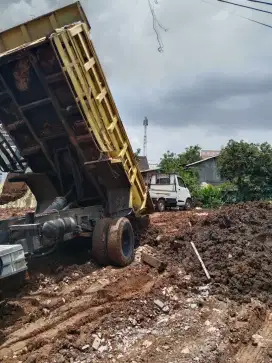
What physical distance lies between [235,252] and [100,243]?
7.69 feet

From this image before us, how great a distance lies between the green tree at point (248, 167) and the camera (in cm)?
2478

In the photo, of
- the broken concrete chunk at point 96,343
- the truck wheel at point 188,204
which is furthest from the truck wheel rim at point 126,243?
the truck wheel at point 188,204

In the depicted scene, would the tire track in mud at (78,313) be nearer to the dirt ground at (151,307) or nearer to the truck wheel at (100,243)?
the dirt ground at (151,307)

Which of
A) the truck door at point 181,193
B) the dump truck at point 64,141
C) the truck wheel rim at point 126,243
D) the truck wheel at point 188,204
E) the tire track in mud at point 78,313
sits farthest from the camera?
the truck wheel at point 188,204

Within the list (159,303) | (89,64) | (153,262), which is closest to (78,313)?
(159,303)

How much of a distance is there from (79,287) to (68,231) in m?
0.95

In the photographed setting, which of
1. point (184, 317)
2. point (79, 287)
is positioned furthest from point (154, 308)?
point (79, 287)

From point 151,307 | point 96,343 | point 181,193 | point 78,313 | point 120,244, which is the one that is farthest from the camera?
point 181,193

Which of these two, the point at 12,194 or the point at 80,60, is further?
the point at 12,194

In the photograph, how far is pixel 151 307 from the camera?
18.9 ft

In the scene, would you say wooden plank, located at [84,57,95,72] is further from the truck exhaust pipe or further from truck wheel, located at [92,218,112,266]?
truck wheel, located at [92,218,112,266]

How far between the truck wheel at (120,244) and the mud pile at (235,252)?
996 mm

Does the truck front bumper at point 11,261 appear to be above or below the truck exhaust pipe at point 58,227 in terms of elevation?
below

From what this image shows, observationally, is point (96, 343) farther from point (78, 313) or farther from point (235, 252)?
point (235, 252)
